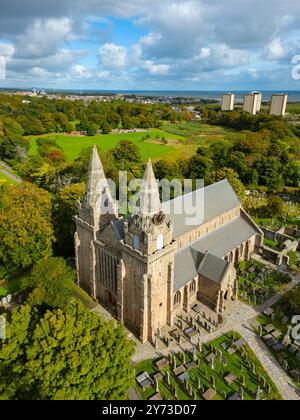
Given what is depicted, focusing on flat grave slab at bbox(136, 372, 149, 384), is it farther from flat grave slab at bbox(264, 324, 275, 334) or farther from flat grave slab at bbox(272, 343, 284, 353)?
flat grave slab at bbox(264, 324, 275, 334)

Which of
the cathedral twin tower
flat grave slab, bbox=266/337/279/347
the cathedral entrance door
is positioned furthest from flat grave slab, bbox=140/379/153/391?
flat grave slab, bbox=266/337/279/347

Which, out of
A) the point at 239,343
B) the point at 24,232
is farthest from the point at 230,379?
the point at 24,232

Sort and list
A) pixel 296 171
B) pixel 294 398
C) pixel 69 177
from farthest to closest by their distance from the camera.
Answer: pixel 296 171 → pixel 69 177 → pixel 294 398

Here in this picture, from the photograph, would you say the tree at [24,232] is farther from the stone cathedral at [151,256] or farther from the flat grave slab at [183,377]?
the flat grave slab at [183,377]

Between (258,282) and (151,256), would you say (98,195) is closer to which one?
(151,256)

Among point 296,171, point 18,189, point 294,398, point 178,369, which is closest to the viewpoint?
point 294,398
